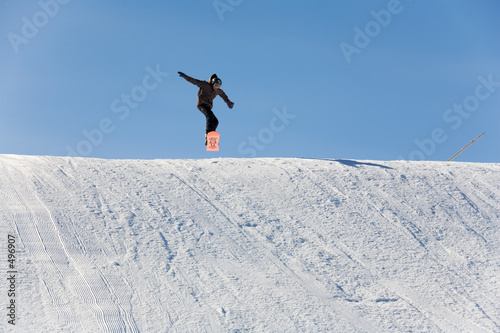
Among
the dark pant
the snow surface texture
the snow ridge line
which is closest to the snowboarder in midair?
the dark pant

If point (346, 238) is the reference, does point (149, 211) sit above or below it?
above

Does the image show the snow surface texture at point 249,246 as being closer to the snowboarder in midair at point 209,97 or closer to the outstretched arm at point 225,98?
the snowboarder in midair at point 209,97

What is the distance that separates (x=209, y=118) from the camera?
12.6m

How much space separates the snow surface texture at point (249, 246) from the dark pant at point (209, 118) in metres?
0.67

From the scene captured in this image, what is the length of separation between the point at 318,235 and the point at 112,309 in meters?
3.73

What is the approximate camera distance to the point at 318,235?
9773mm

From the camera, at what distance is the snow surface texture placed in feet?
24.7

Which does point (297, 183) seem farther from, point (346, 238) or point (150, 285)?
point (150, 285)

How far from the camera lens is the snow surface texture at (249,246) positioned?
24.7 feet

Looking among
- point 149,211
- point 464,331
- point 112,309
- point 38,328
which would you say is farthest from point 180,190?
point 464,331

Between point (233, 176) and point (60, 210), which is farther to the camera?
point (233, 176)

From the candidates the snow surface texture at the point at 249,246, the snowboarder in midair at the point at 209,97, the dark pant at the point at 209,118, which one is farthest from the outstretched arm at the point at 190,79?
the snow surface texture at the point at 249,246

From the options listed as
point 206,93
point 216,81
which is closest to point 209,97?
point 206,93

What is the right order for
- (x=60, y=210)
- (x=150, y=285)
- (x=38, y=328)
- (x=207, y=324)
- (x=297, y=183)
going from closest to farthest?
(x=38, y=328) → (x=207, y=324) → (x=150, y=285) → (x=60, y=210) → (x=297, y=183)
